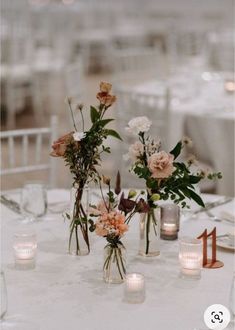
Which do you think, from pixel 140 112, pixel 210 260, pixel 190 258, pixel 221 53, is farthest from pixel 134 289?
pixel 221 53

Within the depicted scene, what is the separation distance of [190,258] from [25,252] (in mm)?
420

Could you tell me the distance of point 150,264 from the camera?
5.46 feet

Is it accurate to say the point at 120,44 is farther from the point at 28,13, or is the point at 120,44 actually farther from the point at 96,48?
the point at 28,13

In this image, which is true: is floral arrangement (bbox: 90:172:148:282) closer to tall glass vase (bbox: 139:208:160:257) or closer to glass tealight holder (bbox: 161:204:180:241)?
tall glass vase (bbox: 139:208:160:257)

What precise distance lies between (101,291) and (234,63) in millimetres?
4765

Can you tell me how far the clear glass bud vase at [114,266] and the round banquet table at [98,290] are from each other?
21 millimetres

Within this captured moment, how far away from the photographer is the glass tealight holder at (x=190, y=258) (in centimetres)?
158

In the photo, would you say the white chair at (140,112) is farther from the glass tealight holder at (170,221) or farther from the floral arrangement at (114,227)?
the floral arrangement at (114,227)

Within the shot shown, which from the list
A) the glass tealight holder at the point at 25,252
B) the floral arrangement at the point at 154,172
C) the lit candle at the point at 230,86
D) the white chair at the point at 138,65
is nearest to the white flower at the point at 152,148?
the floral arrangement at the point at 154,172

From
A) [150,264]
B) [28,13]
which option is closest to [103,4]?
[28,13]

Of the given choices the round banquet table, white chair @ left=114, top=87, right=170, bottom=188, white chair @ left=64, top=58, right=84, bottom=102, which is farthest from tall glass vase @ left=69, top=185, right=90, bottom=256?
white chair @ left=64, top=58, right=84, bottom=102

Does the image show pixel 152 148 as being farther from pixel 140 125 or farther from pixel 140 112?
pixel 140 112

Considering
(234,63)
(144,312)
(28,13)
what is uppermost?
(28,13)

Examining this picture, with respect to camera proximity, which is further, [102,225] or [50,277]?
[50,277]
